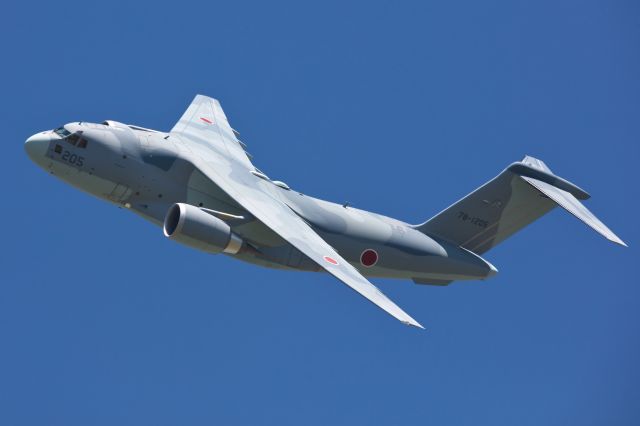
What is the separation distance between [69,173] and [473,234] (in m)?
10.1

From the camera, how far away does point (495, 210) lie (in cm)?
2995

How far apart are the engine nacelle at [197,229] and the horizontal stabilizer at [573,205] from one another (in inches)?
324

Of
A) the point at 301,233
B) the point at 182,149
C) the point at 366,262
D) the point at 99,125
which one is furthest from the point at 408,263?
the point at 99,125

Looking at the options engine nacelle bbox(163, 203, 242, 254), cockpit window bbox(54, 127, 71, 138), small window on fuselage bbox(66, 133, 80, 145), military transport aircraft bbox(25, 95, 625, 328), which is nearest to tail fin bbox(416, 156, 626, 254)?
military transport aircraft bbox(25, 95, 625, 328)

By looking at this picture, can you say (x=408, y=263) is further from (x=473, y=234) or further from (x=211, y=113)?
(x=211, y=113)

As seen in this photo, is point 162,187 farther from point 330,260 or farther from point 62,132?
point 330,260

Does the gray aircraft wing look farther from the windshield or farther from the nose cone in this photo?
the nose cone

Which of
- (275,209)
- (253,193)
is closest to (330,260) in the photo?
(275,209)

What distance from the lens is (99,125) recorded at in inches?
1058

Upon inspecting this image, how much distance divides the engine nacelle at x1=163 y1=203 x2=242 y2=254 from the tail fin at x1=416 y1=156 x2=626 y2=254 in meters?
6.14

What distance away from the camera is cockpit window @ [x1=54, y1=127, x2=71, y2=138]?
2642 cm

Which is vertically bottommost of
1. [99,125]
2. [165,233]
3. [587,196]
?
[165,233]

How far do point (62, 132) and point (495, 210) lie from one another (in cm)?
1087

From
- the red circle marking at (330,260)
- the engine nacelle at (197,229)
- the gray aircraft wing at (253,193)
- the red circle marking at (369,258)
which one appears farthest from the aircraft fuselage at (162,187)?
the red circle marking at (330,260)
